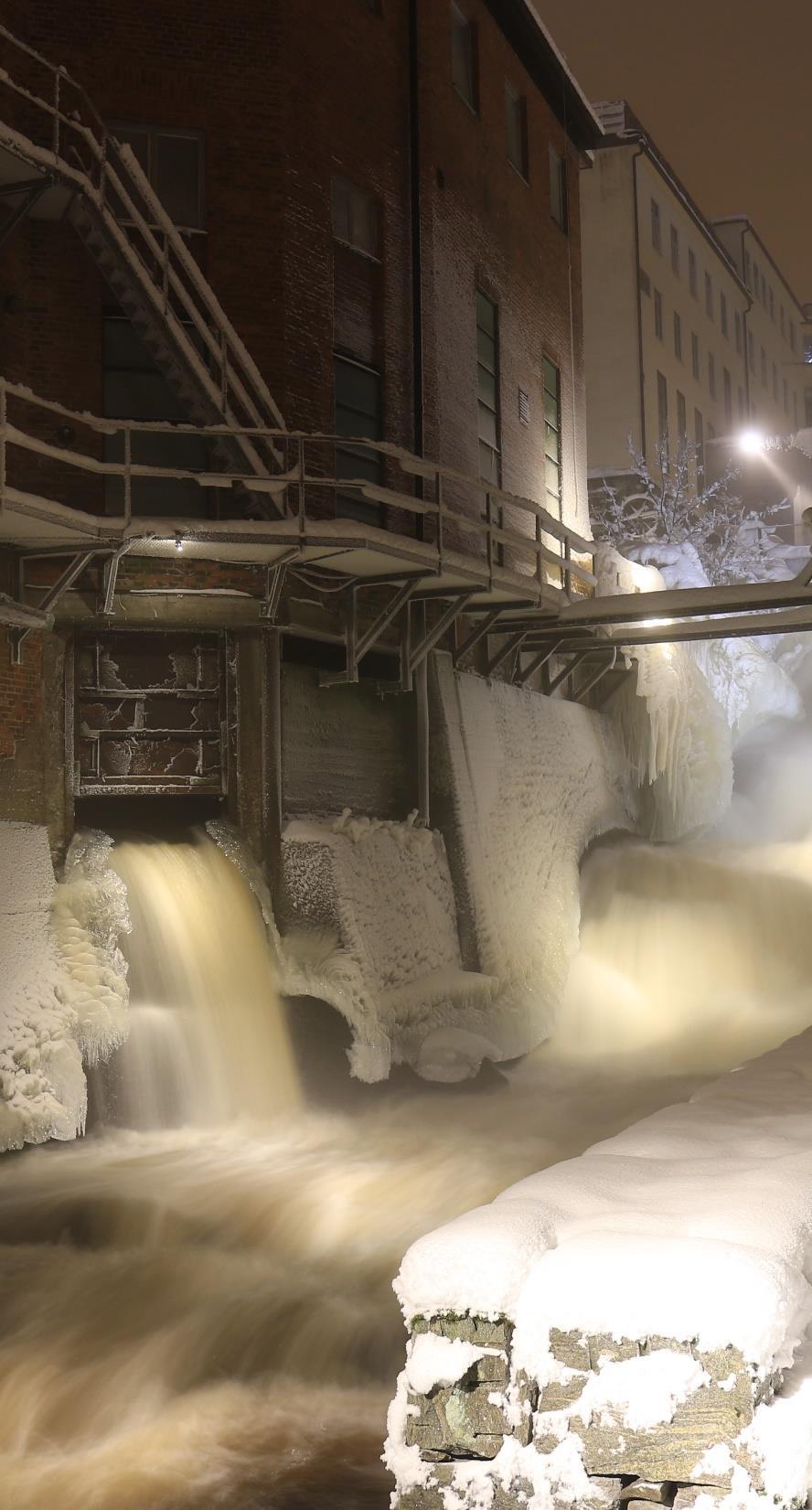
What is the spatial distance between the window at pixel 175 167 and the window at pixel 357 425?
2.28m

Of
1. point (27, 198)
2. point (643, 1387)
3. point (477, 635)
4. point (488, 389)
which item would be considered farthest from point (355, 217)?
point (643, 1387)

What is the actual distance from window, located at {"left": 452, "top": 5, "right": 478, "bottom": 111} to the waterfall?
12137 millimetres

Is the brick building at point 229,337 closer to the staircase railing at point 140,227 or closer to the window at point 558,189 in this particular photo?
the staircase railing at point 140,227

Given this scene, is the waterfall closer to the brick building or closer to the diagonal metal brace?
the brick building

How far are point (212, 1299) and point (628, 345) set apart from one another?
117ft

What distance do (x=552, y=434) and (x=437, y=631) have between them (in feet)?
29.1

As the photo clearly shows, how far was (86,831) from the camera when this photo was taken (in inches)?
534

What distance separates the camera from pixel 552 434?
2300 centimetres

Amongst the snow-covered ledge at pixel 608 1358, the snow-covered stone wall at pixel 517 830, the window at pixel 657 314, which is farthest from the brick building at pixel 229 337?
the window at pixel 657 314

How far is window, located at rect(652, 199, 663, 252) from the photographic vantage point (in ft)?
137

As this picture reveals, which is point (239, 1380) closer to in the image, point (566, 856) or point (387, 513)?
point (387, 513)

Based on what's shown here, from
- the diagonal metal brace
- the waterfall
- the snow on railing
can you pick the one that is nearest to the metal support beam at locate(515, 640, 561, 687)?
the snow on railing

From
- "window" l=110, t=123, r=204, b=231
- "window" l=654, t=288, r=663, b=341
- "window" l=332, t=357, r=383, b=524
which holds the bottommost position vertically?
"window" l=332, t=357, r=383, b=524

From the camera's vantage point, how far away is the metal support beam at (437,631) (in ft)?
50.1
